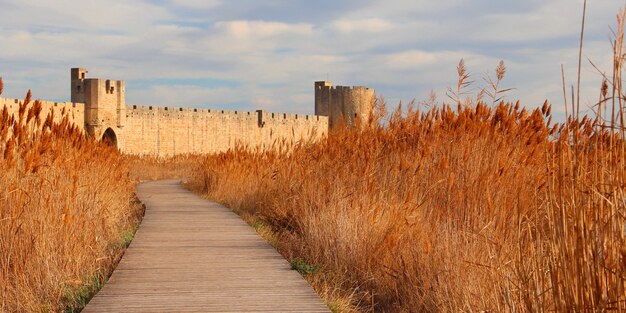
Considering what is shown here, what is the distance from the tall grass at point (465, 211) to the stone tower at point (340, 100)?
32169 mm

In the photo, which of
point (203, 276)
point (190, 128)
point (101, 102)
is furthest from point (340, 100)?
point (203, 276)

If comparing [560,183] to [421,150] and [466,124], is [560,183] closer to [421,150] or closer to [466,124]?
[421,150]

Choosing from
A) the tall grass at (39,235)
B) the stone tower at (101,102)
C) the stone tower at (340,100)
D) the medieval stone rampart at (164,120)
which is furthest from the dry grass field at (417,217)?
the stone tower at (340,100)

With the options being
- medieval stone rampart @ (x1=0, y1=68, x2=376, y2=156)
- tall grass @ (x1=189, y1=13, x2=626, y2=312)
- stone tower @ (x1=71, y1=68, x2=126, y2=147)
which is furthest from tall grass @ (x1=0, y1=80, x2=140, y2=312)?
stone tower @ (x1=71, y1=68, x2=126, y2=147)

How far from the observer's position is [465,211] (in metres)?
5.14

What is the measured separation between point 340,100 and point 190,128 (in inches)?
415

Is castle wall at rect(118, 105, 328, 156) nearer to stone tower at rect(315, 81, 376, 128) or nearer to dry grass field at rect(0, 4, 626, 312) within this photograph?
stone tower at rect(315, 81, 376, 128)

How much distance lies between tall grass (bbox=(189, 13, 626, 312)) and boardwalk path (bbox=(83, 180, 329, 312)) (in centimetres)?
40

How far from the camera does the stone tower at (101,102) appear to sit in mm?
29719

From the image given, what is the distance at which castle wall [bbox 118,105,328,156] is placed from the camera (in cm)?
3136

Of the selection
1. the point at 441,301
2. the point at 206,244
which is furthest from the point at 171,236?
the point at 441,301

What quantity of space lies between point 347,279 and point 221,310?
1.31m

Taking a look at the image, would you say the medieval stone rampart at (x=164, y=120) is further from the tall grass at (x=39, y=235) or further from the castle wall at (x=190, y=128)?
the tall grass at (x=39, y=235)

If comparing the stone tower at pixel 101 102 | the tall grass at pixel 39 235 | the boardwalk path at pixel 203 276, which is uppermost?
the stone tower at pixel 101 102
